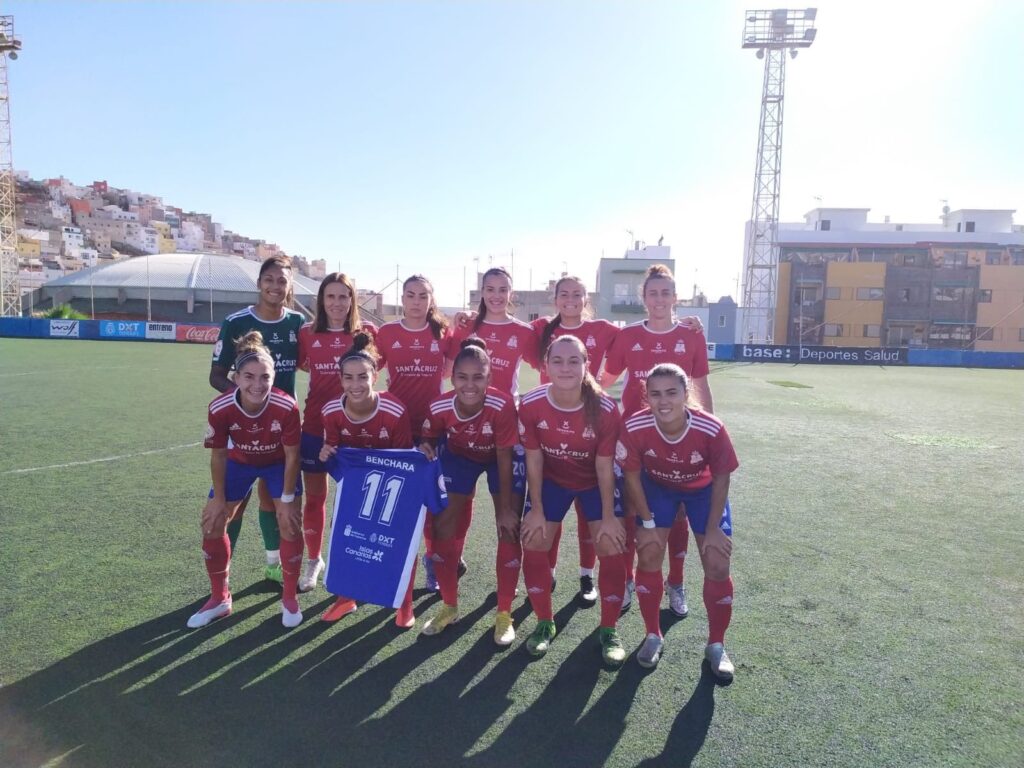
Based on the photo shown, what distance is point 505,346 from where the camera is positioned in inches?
172

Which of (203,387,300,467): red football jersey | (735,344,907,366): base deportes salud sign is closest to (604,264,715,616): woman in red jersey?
(203,387,300,467): red football jersey

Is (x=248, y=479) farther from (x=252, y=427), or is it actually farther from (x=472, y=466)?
(x=472, y=466)

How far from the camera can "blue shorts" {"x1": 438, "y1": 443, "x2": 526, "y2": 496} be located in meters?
3.66

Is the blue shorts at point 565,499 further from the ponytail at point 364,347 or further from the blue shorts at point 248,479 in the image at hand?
the blue shorts at point 248,479

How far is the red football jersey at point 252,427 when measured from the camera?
3.54m

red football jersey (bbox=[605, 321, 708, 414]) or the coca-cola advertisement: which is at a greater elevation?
red football jersey (bbox=[605, 321, 708, 414])

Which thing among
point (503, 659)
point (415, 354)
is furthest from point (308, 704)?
point (415, 354)

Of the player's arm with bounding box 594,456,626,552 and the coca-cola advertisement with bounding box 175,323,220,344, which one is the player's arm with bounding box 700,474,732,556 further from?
the coca-cola advertisement with bounding box 175,323,220,344

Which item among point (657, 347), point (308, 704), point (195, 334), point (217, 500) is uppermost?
point (657, 347)

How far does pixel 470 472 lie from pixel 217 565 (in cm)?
150

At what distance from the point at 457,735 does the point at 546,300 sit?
2082 inches

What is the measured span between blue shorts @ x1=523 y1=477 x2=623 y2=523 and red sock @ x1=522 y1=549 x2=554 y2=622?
210 millimetres

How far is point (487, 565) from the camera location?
4.46 meters

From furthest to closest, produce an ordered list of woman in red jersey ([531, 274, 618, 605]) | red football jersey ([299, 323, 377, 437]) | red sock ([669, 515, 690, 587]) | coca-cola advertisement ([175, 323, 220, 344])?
coca-cola advertisement ([175, 323, 220, 344]), woman in red jersey ([531, 274, 618, 605]), red football jersey ([299, 323, 377, 437]), red sock ([669, 515, 690, 587])
